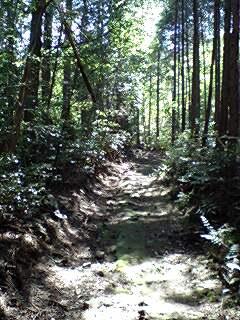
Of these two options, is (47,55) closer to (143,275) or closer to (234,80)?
(234,80)

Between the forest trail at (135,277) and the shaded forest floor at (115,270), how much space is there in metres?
0.01

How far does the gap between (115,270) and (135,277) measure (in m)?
0.38

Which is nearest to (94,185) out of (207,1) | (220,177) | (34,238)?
(220,177)

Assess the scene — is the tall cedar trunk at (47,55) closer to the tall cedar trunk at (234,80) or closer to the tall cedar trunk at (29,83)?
the tall cedar trunk at (29,83)

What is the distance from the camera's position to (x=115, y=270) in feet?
21.7

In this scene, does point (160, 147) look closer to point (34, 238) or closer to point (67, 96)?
point (67, 96)

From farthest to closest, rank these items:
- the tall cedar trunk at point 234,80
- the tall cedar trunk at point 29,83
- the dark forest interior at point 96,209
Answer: the tall cedar trunk at point 234,80, the tall cedar trunk at point 29,83, the dark forest interior at point 96,209

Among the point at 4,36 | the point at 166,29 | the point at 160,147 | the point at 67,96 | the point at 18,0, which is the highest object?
the point at 166,29

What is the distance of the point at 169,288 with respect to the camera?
600 centimetres

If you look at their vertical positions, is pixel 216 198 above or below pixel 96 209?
above

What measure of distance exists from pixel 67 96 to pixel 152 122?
44441 mm

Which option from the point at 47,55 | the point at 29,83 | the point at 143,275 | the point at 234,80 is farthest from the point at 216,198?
the point at 47,55

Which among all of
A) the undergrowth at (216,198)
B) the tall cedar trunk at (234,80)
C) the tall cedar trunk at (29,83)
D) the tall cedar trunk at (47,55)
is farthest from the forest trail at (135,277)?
the tall cedar trunk at (47,55)

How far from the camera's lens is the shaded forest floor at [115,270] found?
5.13 meters
